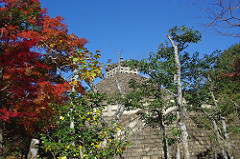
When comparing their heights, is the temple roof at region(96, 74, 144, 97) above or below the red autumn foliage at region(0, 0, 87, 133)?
above

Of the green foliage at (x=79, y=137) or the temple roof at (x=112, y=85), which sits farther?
the temple roof at (x=112, y=85)

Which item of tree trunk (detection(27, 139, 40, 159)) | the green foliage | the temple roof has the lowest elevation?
tree trunk (detection(27, 139, 40, 159))

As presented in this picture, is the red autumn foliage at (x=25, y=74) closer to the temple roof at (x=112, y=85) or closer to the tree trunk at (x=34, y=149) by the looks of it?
the tree trunk at (x=34, y=149)

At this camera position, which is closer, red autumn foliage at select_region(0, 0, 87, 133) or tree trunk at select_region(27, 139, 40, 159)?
red autumn foliage at select_region(0, 0, 87, 133)

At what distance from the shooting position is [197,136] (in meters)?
12.2

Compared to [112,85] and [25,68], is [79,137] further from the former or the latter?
[112,85]

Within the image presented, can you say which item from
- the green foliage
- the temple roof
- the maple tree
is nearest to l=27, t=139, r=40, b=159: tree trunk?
the maple tree

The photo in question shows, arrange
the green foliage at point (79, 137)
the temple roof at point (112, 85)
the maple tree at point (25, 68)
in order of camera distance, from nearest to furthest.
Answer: the green foliage at point (79, 137) → the maple tree at point (25, 68) → the temple roof at point (112, 85)

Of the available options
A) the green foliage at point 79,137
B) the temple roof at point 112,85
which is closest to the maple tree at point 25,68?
the green foliage at point 79,137

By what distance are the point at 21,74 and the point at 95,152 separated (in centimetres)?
507

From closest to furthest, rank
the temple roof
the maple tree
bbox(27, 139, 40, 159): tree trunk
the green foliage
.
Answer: the green foliage < the maple tree < bbox(27, 139, 40, 159): tree trunk < the temple roof

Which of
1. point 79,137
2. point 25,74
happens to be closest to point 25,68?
point 25,74

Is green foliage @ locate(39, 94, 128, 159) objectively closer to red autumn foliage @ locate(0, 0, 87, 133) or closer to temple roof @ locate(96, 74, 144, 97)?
red autumn foliage @ locate(0, 0, 87, 133)

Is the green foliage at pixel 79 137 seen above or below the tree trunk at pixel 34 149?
above
